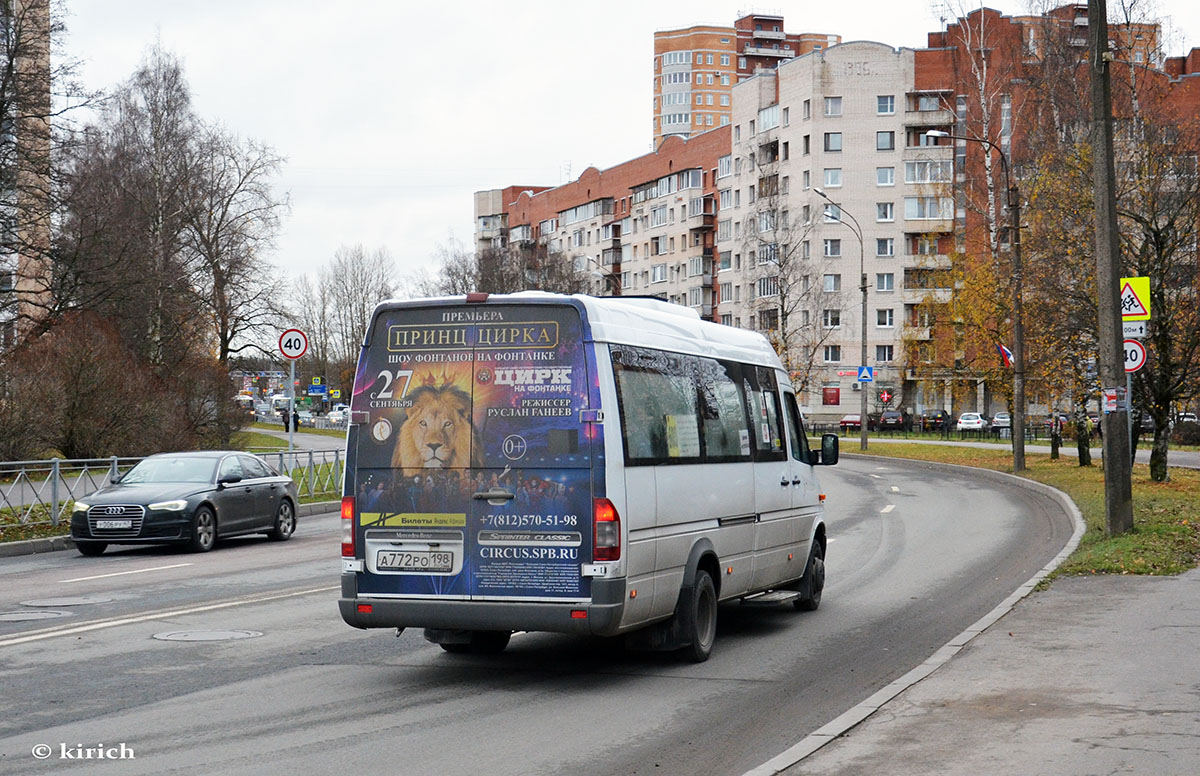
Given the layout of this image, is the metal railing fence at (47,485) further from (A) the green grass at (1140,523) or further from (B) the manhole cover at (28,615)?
(A) the green grass at (1140,523)

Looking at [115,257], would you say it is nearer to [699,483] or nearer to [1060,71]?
[1060,71]

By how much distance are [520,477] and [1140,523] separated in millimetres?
12521

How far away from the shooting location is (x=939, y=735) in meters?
7.32

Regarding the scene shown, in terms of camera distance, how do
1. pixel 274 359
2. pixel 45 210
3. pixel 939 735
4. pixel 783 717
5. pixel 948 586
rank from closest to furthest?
pixel 939 735 → pixel 783 717 → pixel 948 586 → pixel 45 210 → pixel 274 359

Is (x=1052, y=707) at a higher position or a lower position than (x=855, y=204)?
lower

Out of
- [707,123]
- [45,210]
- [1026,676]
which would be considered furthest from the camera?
[707,123]

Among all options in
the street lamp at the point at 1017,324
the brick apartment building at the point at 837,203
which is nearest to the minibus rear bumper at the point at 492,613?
the street lamp at the point at 1017,324

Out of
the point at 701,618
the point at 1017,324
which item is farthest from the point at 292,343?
the point at 701,618

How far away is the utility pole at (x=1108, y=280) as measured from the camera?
16.7m

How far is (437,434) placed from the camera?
9.27 meters

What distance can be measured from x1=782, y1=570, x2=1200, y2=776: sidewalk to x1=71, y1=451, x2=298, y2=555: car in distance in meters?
12.4

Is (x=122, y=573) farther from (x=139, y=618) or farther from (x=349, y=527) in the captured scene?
(x=349, y=527)

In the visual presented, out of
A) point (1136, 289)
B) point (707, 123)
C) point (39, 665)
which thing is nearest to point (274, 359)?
point (1136, 289)

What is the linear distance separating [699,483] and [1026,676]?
2728 millimetres
